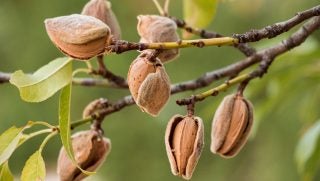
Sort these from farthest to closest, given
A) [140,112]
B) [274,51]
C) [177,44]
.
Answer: [140,112] < [274,51] < [177,44]

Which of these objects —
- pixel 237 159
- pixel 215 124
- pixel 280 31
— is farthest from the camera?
pixel 237 159

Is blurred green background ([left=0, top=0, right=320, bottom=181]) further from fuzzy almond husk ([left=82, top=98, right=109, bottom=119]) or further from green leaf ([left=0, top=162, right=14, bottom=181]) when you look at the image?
green leaf ([left=0, top=162, right=14, bottom=181])

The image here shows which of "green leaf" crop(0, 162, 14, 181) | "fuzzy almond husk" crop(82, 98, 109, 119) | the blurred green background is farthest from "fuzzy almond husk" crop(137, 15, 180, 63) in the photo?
the blurred green background

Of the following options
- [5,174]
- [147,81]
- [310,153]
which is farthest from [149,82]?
[310,153]

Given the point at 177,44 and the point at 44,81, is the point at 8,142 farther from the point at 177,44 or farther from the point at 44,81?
the point at 177,44

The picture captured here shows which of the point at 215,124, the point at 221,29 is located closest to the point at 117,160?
the point at 221,29

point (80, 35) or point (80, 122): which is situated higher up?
point (80, 35)

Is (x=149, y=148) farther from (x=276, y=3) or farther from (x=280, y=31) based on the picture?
(x=280, y=31)
